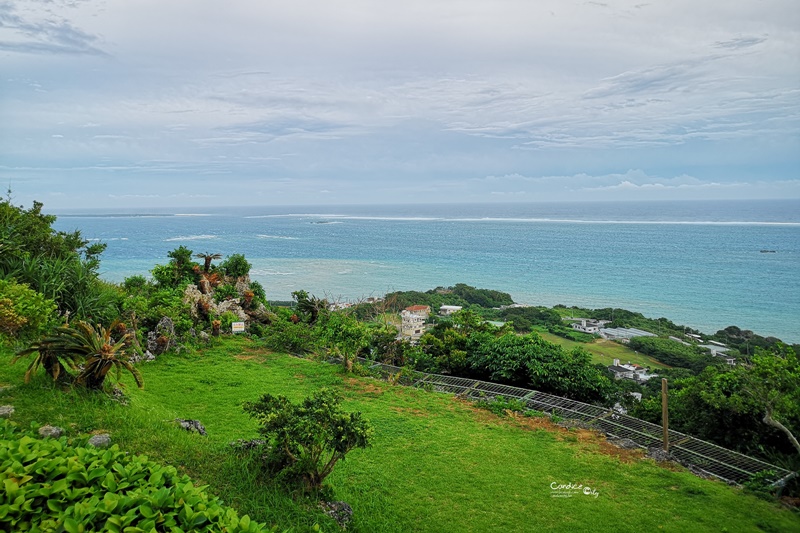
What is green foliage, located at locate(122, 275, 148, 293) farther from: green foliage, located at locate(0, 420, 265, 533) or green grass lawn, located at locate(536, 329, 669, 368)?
green grass lawn, located at locate(536, 329, 669, 368)

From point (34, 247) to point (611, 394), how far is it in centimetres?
1337

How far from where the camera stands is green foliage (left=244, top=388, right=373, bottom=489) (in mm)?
4652

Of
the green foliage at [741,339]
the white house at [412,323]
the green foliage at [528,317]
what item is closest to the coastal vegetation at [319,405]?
the white house at [412,323]

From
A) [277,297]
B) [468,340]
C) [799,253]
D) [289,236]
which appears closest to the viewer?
[468,340]

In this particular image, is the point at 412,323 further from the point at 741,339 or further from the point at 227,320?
the point at 741,339

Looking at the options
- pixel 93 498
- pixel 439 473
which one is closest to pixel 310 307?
pixel 439 473

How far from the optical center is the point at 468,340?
1180 cm

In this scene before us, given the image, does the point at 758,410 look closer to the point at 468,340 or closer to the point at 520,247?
the point at 468,340

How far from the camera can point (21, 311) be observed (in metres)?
6.85

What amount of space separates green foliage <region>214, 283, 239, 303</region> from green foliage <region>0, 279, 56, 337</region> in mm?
7028

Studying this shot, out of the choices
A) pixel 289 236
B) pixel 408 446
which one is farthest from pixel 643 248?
pixel 408 446

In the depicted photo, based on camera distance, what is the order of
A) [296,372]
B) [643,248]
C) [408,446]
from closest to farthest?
[408,446]
[296,372]
[643,248]

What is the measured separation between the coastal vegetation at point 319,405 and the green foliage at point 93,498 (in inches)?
1.6

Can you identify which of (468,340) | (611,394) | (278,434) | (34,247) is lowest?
(611,394)
